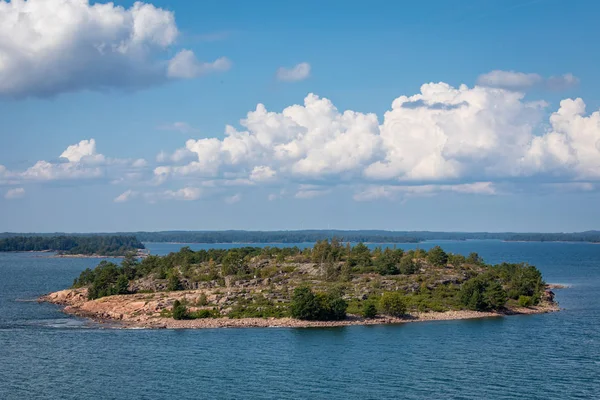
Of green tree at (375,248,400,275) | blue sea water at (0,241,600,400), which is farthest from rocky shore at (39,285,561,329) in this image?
green tree at (375,248,400,275)

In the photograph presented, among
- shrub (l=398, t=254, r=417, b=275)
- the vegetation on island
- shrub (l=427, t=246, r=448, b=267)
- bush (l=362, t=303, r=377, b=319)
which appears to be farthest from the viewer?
shrub (l=427, t=246, r=448, b=267)

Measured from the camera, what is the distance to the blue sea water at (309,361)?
67.7 m

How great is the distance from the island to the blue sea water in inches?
223

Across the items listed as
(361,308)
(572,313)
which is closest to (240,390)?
(361,308)

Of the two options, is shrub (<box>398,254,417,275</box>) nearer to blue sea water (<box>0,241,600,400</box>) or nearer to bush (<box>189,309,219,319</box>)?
blue sea water (<box>0,241,600,400</box>)

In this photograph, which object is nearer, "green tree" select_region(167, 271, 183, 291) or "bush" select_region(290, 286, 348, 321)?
"bush" select_region(290, 286, 348, 321)

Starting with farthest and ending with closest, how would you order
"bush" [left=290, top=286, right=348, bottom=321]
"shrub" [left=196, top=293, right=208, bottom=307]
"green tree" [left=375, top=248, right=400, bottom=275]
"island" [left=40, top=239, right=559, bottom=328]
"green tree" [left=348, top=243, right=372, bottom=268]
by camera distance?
"green tree" [left=348, top=243, right=372, bottom=268] → "green tree" [left=375, top=248, right=400, bottom=275] → "shrub" [left=196, top=293, right=208, bottom=307] → "island" [left=40, top=239, right=559, bottom=328] → "bush" [left=290, top=286, right=348, bottom=321]

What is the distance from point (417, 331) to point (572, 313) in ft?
113

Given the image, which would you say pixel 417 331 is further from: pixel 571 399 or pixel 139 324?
pixel 139 324

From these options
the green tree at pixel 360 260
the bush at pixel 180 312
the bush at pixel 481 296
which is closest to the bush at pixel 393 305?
the bush at pixel 481 296

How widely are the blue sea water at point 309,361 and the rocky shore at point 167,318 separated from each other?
10.8 ft

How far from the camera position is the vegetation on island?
360 feet

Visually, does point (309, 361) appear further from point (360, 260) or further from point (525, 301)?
point (360, 260)

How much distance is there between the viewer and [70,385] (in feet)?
228
